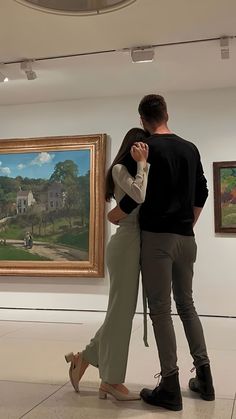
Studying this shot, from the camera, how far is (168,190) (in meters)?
2.19

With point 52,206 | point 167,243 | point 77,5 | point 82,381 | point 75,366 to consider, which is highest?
point 77,5

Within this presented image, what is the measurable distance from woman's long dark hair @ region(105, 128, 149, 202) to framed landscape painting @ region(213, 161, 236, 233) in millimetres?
3336

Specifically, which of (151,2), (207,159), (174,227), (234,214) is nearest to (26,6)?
(151,2)

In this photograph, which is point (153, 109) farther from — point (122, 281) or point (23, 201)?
point (23, 201)

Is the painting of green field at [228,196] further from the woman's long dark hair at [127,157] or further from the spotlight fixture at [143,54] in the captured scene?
the woman's long dark hair at [127,157]

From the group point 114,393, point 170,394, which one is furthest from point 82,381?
point 170,394

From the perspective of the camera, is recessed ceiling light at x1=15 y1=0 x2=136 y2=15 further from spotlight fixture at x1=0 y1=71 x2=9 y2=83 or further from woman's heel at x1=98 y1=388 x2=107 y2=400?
woman's heel at x1=98 y1=388 x2=107 y2=400

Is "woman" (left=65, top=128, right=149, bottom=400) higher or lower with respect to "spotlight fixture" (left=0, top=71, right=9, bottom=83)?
lower

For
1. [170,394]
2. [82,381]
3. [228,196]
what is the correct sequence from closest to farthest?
[170,394] < [82,381] < [228,196]

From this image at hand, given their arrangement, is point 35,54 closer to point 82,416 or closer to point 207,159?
point 207,159

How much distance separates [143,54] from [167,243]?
2821mm

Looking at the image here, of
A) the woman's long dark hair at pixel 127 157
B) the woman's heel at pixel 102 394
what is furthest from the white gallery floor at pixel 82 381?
the woman's long dark hair at pixel 127 157

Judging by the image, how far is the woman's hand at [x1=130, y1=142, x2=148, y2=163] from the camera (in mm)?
2111

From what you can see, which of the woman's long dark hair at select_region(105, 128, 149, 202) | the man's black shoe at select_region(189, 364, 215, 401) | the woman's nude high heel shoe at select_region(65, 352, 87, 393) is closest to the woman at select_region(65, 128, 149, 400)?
the woman's long dark hair at select_region(105, 128, 149, 202)
